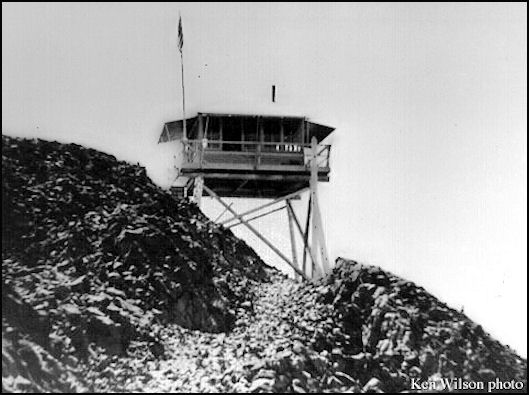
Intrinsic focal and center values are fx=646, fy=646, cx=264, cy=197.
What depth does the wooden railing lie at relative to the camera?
749 inches

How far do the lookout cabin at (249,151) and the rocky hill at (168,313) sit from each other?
319 cm

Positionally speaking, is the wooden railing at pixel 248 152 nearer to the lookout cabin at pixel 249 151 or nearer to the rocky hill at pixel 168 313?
the lookout cabin at pixel 249 151

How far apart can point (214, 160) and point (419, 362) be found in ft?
30.7

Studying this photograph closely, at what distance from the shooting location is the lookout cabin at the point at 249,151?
1903 centimetres

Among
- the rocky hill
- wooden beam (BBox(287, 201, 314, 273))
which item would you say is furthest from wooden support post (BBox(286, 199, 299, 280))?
the rocky hill

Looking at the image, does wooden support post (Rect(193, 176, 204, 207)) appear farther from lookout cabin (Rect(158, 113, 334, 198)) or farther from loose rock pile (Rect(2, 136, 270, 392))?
loose rock pile (Rect(2, 136, 270, 392))

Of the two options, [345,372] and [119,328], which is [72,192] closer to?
[119,328]

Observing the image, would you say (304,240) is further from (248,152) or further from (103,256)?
(103,256)

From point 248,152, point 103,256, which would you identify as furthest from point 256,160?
point 103,256

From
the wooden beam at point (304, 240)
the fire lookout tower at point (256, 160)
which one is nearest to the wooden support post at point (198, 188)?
the fire lookout tower at point (256, 160)

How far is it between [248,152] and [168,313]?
7.49 metres

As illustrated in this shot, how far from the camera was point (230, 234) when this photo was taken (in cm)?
1741

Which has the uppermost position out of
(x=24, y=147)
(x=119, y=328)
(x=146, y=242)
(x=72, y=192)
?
(x=24, y=147)

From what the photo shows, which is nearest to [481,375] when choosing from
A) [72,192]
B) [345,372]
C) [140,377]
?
[345,372]
